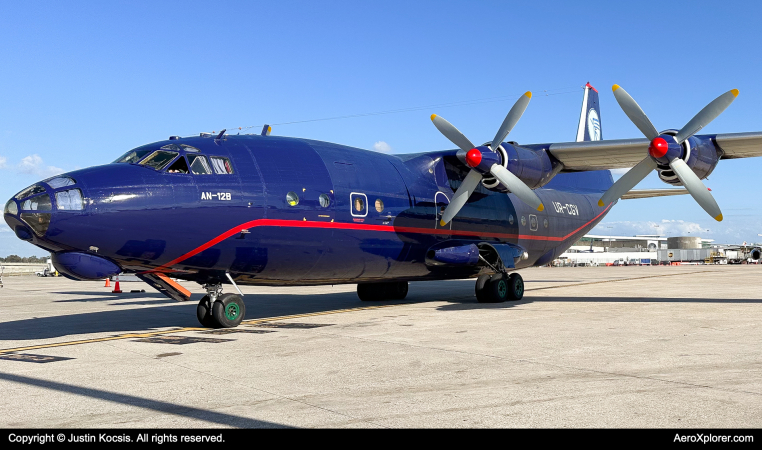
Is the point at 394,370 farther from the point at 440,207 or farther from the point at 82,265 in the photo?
the point at 440,207

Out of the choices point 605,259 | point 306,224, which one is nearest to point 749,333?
point 306,224

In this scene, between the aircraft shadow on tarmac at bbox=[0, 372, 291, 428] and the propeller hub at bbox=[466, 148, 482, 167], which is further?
the propeller hub at bbox=[466, 148, 482, 167]

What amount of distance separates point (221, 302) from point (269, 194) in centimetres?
255

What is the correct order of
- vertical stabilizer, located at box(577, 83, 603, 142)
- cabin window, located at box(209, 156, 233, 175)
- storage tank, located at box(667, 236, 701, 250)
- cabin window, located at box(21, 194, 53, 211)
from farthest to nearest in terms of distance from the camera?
storage tank, located at box(667, 236, 701, 250), vertical stabilizer, located at box(577, 83, 603, 142), cabin window, located at box(209, 156, 233, 175), cabin window, located at box(21, 194, 53, 211)

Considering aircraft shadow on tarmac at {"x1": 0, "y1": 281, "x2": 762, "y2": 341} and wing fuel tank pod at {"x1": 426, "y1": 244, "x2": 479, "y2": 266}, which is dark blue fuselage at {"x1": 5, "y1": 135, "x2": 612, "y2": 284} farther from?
aircraft shadow on tarmac at {"x1": 0, "y1": 281, "x2": 762, "y2": 341}

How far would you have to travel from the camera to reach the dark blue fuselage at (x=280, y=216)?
37.0 feet

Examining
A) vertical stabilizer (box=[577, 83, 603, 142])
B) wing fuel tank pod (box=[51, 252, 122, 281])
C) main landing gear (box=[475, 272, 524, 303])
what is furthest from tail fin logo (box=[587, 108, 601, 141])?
wing fuel tank pod (box=[51, 252, 122, 281])

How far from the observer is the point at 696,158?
54.4 ft

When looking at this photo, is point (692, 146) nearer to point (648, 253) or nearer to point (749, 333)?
point (749, 333)

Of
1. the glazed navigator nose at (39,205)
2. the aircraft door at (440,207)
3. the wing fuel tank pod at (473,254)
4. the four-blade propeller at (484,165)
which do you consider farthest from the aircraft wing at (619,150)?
the glazed navigator nose at (39,205)

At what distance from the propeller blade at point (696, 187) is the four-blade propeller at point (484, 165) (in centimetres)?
362

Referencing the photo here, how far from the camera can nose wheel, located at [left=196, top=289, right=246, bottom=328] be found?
13.3m

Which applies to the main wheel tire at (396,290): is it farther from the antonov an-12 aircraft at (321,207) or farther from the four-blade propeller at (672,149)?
the four-blade propeller at (672,149)

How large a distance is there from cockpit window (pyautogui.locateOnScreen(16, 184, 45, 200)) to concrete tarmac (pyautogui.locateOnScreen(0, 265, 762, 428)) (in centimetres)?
266
